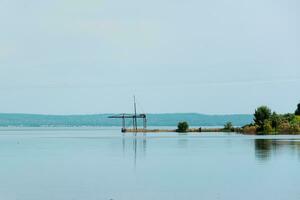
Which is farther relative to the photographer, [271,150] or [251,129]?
[251,129]

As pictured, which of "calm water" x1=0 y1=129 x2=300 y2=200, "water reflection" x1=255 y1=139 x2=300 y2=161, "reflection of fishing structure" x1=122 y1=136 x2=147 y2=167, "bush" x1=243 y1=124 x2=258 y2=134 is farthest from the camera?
"bush" x1=243 y1=124 x2=258 y2=134

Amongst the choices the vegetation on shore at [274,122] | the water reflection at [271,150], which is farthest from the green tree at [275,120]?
the water reflection at [271,150]

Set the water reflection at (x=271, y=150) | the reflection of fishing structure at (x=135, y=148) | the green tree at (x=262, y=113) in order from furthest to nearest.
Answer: the green tree at (x=262, y=113) → the reflection of fishing structure at (x=135, y=148) → the water reflection at (x=271, y=150)

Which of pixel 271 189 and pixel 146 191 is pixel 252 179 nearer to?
pixel 271 189

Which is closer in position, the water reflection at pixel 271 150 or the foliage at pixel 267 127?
the water reflection at pixel 271 150

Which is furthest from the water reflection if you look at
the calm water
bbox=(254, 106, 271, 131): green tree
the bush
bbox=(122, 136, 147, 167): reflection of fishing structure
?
the bush

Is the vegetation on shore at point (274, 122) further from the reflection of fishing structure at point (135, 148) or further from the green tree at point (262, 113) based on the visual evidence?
the reflection of fishing structure at point (135, 148)

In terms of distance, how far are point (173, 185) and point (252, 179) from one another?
5.47 meters

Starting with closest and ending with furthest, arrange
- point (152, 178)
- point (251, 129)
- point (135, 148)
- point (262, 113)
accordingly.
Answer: point (152, 178), point (135, 148), point (262, 113), point (251, 129)

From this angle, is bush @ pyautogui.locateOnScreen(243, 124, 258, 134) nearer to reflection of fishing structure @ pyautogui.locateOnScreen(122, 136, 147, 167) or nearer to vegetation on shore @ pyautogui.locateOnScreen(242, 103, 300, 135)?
vegetation on shore @ pyautogui.locateOnScreen(242, 103, 300, 135)

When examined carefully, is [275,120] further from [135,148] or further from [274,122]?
[135,148]

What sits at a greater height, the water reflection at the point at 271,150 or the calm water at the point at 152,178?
the water reflection at the point at 271,150

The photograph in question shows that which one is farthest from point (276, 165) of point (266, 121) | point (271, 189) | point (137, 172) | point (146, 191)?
point (266, 121)

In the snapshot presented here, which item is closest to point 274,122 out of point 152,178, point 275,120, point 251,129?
point 275,120
